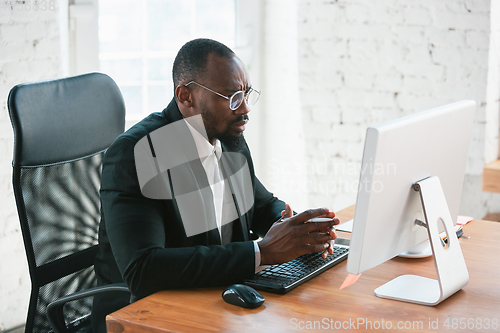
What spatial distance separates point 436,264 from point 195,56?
79 cm

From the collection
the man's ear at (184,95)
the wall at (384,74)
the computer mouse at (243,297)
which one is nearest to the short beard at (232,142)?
the man's ear at (184,95)

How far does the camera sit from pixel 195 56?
1.43m

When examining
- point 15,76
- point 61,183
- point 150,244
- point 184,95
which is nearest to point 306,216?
point 150,244

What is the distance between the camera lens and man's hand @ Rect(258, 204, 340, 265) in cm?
117

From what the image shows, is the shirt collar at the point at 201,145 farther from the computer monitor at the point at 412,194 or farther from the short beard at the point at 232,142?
the computer monitor at the point at 412,194

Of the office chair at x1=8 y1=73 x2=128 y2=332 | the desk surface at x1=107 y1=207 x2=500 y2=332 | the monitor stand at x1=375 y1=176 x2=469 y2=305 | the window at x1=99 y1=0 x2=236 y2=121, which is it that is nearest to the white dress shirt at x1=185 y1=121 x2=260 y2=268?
the office chair at x1=8 y1=73 x2=128 y2=332

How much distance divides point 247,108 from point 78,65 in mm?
1079

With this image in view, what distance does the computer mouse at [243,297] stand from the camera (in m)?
1.01

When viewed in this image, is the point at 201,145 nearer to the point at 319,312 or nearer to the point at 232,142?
the point at 232,142

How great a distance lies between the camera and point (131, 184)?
122 centimetres

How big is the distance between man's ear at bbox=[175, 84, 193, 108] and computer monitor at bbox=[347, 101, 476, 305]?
→ 65 cm

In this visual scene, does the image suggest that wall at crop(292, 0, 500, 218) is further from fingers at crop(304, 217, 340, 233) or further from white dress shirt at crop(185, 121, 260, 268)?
fingers at crop(304, 217, 340, 233)

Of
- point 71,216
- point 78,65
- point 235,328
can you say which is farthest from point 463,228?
point 78,65

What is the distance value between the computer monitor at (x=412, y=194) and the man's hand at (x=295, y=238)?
165 millimetres
